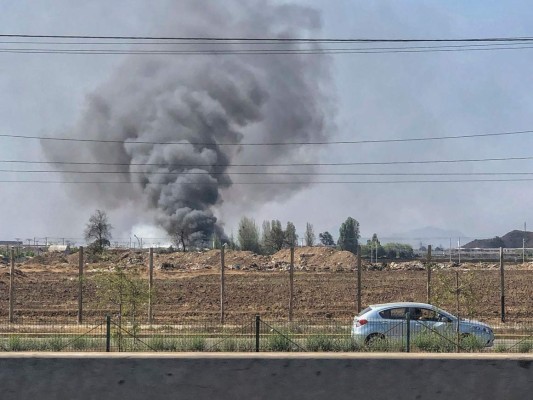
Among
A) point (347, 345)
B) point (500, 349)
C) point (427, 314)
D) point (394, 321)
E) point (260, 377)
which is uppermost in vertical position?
point (260, 377)

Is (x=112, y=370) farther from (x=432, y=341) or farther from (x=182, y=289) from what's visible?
(x=182, y=289)

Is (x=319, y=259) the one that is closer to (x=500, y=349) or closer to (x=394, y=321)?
(x=394, y=321)

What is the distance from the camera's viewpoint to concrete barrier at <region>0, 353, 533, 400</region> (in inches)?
254

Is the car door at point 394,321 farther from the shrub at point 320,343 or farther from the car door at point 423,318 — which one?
the shrub at point 320,343

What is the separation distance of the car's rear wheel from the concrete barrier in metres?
8.99

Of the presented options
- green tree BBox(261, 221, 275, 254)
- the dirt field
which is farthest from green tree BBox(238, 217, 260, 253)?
the dirt field

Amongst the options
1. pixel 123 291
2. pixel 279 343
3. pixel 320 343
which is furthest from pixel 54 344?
pixel 320 343

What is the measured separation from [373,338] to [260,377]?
10430 millimetres

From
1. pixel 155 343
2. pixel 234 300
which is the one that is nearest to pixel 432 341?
pixel 155 343

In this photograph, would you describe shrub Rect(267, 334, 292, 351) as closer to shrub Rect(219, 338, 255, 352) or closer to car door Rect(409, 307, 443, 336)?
shrub Rect(219, 338, 255, 352)

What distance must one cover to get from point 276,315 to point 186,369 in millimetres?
19480

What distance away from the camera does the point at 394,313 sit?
18.4 meters

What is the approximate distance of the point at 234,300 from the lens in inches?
1201

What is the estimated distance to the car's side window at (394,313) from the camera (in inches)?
722
